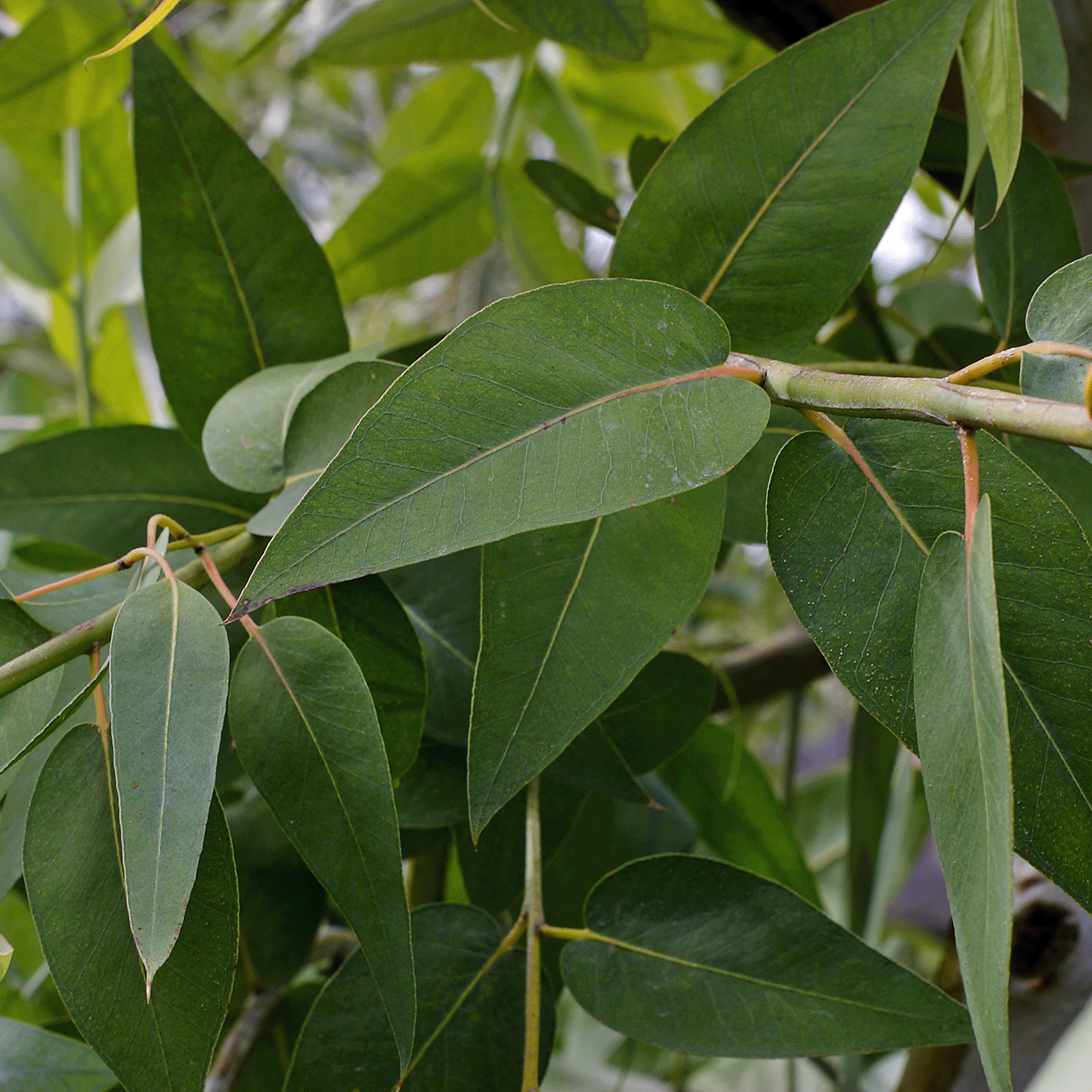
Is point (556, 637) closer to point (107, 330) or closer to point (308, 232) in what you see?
point (308, 232)

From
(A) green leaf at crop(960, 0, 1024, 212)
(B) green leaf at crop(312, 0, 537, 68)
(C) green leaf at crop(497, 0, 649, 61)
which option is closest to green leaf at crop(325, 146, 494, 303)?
(B) green leaf at crop(312, 0, 537, 68)

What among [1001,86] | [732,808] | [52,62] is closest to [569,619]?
[1001,86]

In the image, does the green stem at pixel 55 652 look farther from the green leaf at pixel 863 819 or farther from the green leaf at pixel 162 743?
the green leaf at pixel 863 819

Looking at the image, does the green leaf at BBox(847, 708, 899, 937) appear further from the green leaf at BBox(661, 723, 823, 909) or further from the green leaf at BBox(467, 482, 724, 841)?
the green leaf at BBox(467, 482, 724, 841)

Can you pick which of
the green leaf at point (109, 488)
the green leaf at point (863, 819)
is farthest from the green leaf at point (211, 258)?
the green leaf at point (863, 819)

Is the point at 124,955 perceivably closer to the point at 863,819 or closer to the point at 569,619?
the point at 569,619

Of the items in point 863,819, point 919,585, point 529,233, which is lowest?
point 863,819
